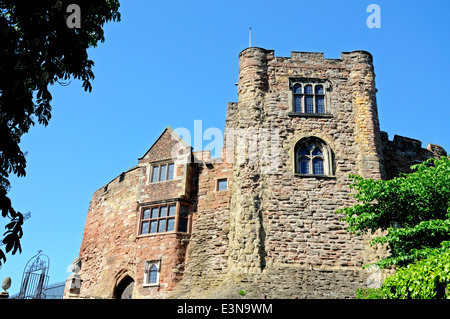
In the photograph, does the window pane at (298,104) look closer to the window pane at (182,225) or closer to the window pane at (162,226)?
the window pane at (182,225)

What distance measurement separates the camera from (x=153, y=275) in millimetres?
24969

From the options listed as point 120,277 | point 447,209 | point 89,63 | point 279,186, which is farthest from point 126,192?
point 89,63

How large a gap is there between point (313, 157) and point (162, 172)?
823 centimetres

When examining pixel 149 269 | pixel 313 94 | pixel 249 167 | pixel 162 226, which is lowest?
pixel 149 269

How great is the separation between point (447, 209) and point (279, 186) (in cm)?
792

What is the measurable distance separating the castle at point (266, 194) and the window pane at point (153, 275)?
0.16 ft

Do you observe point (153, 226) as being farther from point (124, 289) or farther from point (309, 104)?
point (309, 104)

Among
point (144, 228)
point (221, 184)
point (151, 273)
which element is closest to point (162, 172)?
point (144, 228)

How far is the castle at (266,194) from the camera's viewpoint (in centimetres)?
2159

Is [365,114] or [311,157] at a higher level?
[365,114]

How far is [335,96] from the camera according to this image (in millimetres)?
25312

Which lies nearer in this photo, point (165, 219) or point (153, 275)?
point (153, 275)
